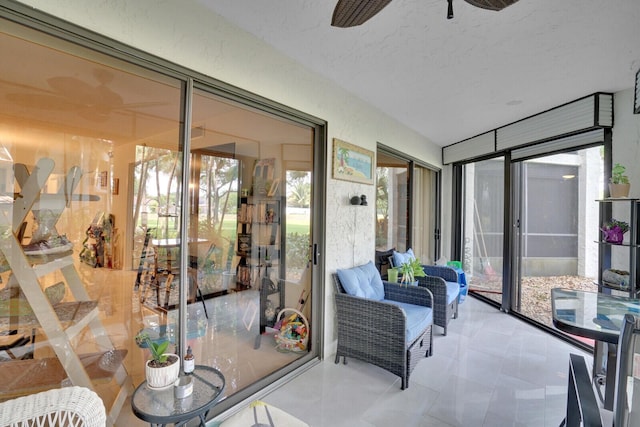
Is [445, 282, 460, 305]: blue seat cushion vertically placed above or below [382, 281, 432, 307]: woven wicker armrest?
below

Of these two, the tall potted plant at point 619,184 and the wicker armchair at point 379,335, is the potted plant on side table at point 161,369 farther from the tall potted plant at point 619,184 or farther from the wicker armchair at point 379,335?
the tall potted plant at point 619,184

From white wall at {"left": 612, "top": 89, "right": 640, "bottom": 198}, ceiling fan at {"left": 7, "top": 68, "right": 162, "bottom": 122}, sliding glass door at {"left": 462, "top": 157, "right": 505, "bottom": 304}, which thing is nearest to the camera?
ceiling fan at {"left": 7, "top": 68, "right": 162, "bottom": 122}

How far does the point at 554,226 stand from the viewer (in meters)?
4.02

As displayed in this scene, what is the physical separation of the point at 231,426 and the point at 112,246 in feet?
4.45

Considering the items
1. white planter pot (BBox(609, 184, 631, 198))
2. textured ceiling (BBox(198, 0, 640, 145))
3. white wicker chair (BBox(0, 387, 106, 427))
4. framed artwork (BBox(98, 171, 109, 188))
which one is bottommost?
white wicker chair (BBox(0, 387, 106, 427))

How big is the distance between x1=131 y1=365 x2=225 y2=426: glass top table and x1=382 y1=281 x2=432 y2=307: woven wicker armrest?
2136 mm

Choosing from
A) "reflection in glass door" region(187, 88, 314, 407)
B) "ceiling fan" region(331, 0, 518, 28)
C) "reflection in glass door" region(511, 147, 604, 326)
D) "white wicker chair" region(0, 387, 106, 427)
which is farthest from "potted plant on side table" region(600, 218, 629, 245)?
"white wicker chair" region(0, 387, 106, 427)

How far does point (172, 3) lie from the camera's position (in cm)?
178

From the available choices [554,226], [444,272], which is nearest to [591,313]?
[444,272]

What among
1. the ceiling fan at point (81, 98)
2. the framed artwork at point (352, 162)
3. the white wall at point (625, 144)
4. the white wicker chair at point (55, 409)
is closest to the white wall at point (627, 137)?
the white wall at point (625, 144)

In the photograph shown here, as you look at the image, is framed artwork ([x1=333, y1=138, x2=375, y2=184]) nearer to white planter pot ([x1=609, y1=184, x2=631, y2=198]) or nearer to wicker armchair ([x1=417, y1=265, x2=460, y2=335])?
wicker armchair ([x1=417, y1=265, x2=460, y2=335])

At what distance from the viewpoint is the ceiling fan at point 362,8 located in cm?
140

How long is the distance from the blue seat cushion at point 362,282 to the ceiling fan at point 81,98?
2131mm

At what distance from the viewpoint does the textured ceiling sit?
1.91 m
